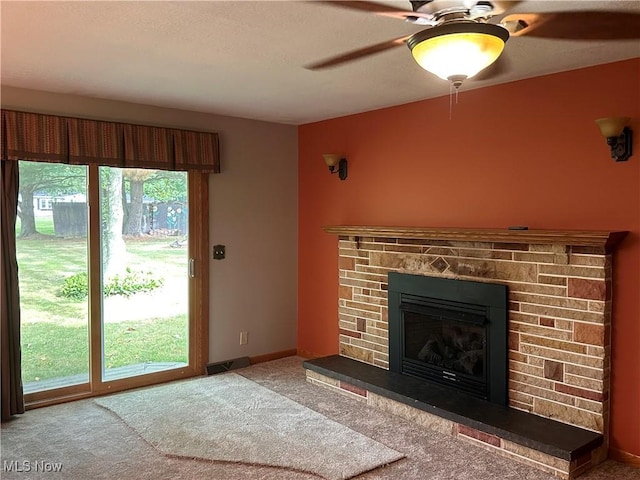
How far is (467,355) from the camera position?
3.83 metres

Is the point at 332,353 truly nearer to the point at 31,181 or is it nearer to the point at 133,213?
the point at 133,213

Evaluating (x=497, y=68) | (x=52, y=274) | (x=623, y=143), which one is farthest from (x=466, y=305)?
(x=52, y=274)

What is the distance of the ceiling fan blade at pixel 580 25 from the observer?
2354mm

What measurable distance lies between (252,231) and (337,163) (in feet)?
3.39

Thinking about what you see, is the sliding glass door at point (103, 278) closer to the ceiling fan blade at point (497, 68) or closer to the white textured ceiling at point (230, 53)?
the white textured ceiling at point (230, 53)

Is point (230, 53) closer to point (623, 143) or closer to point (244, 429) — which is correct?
point (623, 143)

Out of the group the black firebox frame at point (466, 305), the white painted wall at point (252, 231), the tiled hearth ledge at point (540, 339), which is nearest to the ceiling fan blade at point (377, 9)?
the tiled hearth ledge at point (540, 339)

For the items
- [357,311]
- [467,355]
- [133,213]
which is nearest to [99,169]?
[133,213]

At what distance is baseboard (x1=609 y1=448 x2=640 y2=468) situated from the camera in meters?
3.12

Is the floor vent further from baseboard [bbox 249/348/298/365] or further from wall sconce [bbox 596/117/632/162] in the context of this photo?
wall sconce [bbox 596/117/632/162]

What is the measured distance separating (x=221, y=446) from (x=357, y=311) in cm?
174

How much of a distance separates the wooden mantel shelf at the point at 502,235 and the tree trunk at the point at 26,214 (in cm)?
236

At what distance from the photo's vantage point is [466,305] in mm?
3770

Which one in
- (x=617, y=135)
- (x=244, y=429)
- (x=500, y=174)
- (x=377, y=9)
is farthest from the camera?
(x=500, y=174)
